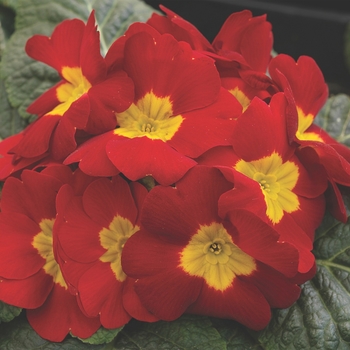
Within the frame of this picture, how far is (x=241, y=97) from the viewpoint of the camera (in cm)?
92

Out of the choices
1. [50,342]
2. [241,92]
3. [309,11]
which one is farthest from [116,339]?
[309,11]

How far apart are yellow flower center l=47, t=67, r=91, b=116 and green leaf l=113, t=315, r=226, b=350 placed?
0.38m

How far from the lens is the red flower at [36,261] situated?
856 mm

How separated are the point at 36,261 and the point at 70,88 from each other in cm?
31

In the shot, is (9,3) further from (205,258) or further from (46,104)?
(205,258)

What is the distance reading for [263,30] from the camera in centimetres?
98

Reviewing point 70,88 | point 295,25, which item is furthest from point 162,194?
point 295,25

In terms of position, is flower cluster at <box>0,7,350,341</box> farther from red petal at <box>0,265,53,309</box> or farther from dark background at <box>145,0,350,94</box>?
dark background at <box>145,0,350,94</box>

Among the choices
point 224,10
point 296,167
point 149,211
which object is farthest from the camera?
point 224,10

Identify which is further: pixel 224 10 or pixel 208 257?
pixel 224 10

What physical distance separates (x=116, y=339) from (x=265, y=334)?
9.7 inches

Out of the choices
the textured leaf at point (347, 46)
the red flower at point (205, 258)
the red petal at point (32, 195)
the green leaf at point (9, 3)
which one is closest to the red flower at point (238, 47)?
the red flower at point (205, 258)

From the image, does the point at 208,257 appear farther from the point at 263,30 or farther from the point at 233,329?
the point at 263,30

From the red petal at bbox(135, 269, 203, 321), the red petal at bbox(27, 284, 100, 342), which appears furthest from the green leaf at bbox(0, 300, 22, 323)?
the red petal at bbox(135, 269, 203, 321)
